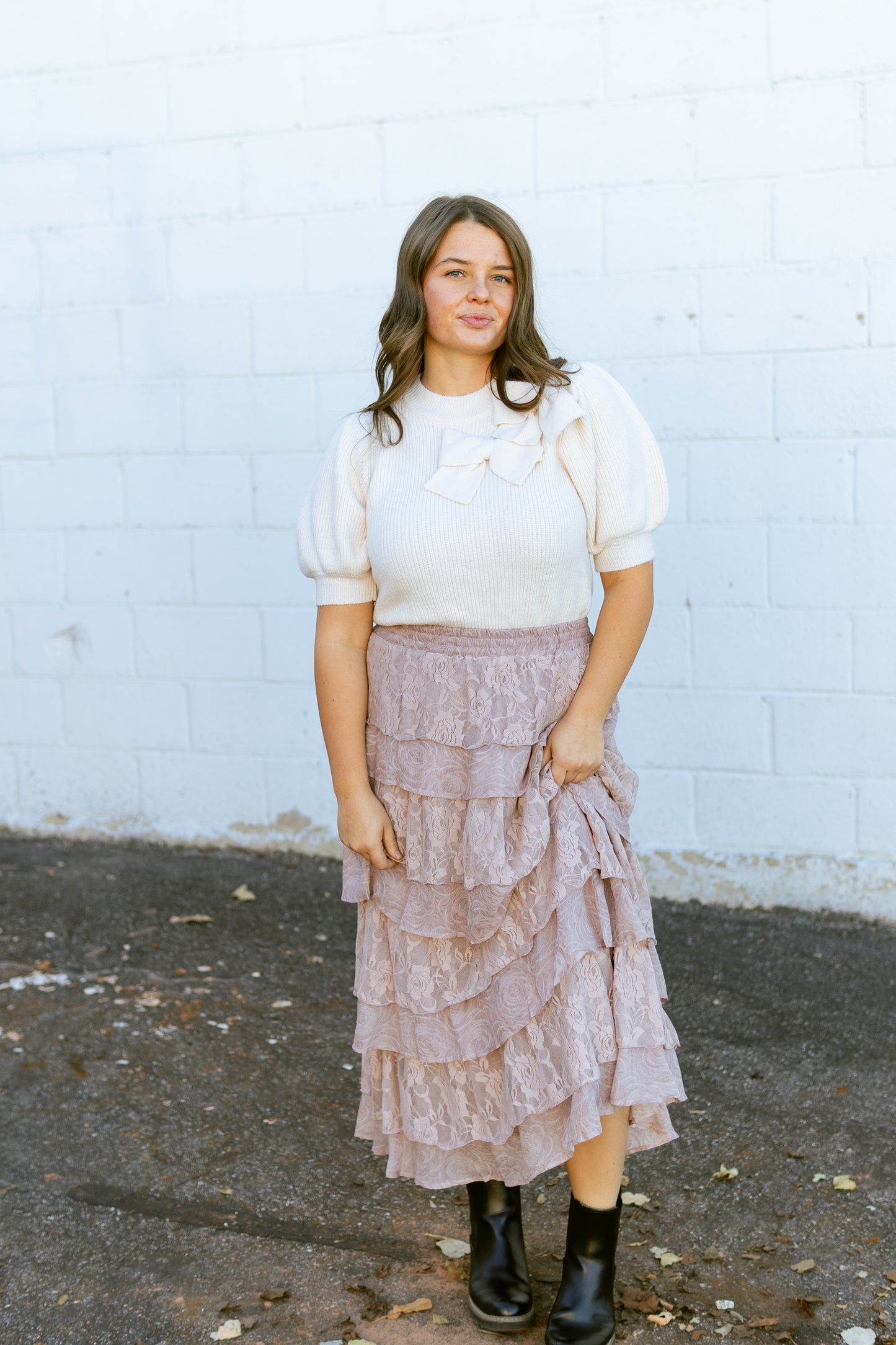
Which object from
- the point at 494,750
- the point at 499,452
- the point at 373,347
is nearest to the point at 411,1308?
the point at 494,750

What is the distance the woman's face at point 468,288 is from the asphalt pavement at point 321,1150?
1637 mm

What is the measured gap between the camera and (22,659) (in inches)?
187

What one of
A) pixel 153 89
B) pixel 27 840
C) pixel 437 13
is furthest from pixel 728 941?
pixel 153 89

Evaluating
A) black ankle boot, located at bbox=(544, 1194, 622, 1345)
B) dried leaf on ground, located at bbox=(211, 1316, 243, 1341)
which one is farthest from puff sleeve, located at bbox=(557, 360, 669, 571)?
dried leaf on ground, located at bbox=(211, 1316, 243, 1341)

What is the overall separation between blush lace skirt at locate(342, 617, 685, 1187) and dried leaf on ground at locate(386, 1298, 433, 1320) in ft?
0.72

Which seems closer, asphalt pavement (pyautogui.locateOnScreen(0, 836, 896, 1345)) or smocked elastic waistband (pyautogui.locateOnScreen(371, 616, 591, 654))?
smocked elastic waistband (pyautogui.locateOnScreen(371, 616, 591, 654))

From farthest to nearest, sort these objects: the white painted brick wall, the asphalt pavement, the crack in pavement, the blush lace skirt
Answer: the white painted brick wall
the crack in pavement
the asphalt pavement
the blush lace skirt

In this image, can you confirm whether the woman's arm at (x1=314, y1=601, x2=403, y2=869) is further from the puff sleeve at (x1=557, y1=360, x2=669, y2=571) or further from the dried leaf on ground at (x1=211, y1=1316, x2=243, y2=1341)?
the dried leaf on ground at (x1=211, y1=1316, x2=243, y2=1341)

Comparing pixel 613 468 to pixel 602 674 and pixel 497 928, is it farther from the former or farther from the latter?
pixel 497 928

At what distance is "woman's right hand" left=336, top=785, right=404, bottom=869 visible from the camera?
221 cm

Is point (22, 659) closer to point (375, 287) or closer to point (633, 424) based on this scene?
point (375, 287)

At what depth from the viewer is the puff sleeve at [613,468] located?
2154mm

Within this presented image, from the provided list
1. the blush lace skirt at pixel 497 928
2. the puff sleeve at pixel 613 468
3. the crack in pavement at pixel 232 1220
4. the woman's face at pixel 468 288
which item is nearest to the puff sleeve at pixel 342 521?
the blush lace skirt at pixel 497 928

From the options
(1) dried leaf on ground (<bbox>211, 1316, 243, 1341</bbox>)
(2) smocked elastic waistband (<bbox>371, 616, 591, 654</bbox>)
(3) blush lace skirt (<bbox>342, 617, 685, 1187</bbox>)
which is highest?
(2) smocked elastic waistband (<bbox>371, 616, 591, 654</bbox>)
